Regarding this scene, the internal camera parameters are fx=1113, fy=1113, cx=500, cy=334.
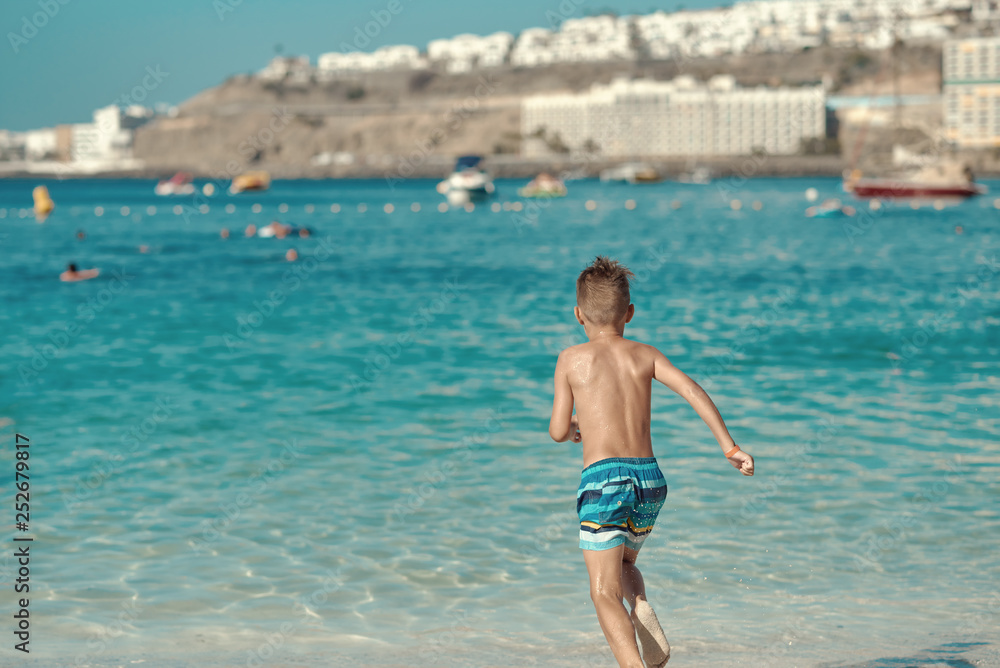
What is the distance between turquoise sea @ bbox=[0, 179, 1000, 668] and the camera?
19.4ft

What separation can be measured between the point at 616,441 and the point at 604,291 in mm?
573

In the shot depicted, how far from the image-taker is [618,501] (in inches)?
162

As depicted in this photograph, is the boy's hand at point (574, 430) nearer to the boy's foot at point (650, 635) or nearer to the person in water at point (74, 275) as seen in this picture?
the boy's foot at point (650, 635)

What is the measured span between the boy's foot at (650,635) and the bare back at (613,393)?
22.8 inches

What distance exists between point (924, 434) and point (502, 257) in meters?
28.8

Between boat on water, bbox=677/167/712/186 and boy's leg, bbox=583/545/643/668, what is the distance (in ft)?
500

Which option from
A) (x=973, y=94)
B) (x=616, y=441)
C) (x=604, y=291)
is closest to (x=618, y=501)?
(x=616, y=441)

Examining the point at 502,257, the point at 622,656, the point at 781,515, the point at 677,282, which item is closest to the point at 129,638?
the point at 622,656

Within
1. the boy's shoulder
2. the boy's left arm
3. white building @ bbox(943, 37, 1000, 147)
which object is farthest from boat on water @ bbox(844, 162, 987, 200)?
white building @ bbox(943, 37, 1000, 147)

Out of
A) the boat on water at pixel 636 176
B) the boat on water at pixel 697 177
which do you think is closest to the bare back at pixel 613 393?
the boat on water at pixel 636 176

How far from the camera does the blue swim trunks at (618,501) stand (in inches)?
163

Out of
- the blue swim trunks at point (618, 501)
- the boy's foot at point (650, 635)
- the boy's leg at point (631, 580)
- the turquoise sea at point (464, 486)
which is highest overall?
the blue swim trunks at point (618, 501)

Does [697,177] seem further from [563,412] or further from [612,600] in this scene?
[612,600]

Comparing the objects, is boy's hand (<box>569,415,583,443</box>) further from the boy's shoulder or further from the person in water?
the person in water
